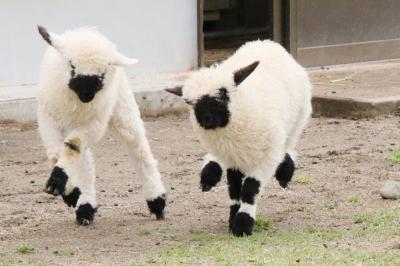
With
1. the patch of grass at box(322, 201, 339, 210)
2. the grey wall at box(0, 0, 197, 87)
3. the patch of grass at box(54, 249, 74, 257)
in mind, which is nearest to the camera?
the patch of grass at box(54, 249, 74, 257)

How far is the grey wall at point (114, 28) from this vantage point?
11656 millimetres

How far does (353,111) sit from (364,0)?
134 inches

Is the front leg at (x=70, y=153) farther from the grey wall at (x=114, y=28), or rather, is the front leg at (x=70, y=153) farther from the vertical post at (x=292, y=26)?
the vertical post at (x=292, y=26)

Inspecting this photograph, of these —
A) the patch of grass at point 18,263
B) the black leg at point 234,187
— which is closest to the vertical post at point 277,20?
the black leg at point 234,187

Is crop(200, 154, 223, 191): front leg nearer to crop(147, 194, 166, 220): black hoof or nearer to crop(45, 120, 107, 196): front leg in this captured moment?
crop(147, 194, 166, 220): black hoof

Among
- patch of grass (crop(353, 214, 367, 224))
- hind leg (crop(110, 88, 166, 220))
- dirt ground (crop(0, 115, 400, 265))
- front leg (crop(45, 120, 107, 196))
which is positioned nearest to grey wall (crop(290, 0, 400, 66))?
dirt ground (crop(0, 115, 400, 265))

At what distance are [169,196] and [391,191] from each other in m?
1.74

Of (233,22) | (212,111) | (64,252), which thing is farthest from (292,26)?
(64,252)

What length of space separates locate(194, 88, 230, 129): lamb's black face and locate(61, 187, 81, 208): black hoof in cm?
122

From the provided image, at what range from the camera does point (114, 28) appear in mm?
12391

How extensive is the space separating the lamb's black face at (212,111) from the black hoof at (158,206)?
3.59 ft

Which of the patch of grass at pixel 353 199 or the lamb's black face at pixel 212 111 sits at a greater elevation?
the lamb's black face at pixel 212 111

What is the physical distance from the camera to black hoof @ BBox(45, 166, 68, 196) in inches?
275

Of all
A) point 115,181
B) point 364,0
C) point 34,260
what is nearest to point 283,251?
point 34,260
